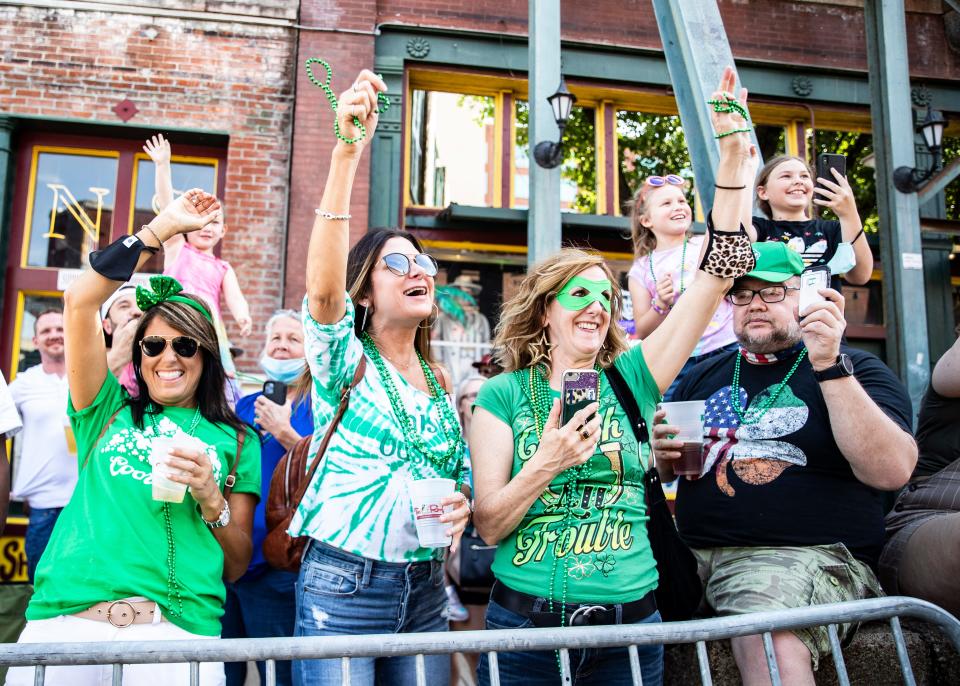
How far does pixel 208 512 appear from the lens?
244 cm

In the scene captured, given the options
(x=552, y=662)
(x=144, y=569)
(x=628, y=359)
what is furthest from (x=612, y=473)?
(x=144, y=569)

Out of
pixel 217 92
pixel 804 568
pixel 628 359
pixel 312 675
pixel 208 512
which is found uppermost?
pixel 217 92

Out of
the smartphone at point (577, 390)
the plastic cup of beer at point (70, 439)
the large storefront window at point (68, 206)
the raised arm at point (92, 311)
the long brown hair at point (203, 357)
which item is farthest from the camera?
the large storefront window at point (68, 206)

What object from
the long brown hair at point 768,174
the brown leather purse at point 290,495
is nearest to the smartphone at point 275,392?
the brown leather purse at point 290,495

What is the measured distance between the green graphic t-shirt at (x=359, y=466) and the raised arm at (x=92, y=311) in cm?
67

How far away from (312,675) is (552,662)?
2.21 feet

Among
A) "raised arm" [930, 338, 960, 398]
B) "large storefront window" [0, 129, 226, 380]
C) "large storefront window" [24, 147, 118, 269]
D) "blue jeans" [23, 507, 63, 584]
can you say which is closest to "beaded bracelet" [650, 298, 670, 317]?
"raised arm" [930, 338, 960, 398]

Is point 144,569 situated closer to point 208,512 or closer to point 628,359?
point 208,512

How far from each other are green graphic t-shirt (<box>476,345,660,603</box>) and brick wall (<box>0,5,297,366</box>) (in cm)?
549

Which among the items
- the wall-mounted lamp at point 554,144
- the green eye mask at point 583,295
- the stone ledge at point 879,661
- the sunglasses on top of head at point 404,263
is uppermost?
the wall-mounted lamp at point 554,144

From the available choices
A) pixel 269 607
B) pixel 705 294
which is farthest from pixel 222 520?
pixel 705 294

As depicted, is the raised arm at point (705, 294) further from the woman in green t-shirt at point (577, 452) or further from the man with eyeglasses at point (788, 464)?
the man with eyeglasses at point (788, 464)

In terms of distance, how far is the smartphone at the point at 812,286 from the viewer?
250 cm

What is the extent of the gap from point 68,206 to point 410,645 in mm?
7434
